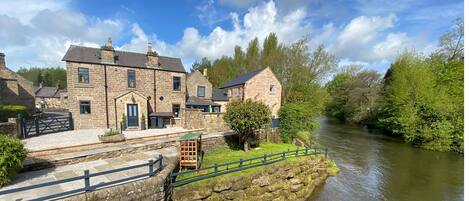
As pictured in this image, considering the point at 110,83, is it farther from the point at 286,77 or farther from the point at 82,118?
the point at 286,77

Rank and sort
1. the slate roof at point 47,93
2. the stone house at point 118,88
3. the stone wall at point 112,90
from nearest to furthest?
the stone wall at point 112,90 → the stone house at point 118,88 → the slate roof at point 47,93

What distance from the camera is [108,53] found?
56.9 ft

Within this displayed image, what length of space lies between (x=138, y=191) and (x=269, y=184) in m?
6.90

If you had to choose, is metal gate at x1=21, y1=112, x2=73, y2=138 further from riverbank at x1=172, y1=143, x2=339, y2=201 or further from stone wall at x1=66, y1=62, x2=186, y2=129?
riverbank at x1=172, y1=143, x2=339, y2=201

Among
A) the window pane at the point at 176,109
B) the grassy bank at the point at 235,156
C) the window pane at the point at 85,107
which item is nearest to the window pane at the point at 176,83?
the window pane at the point at 176,109

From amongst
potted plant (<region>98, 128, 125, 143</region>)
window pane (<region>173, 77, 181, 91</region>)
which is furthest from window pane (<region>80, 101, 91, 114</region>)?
window pane (<region>173, 77, 181, 91</region>)

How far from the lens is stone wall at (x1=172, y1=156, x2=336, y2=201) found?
900cm

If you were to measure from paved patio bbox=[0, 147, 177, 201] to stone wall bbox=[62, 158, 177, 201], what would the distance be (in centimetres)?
106

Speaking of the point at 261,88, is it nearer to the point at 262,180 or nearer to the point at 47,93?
the point at 262,180

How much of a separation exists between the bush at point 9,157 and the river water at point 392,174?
13657 mm

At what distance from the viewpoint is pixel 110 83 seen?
17391 millimetres

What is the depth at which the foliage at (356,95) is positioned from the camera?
36.3 metres

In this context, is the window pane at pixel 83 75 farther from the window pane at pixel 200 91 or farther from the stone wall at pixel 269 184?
the stone wall at pixel 269 184

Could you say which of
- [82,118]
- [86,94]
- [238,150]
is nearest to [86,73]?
[86,94]
